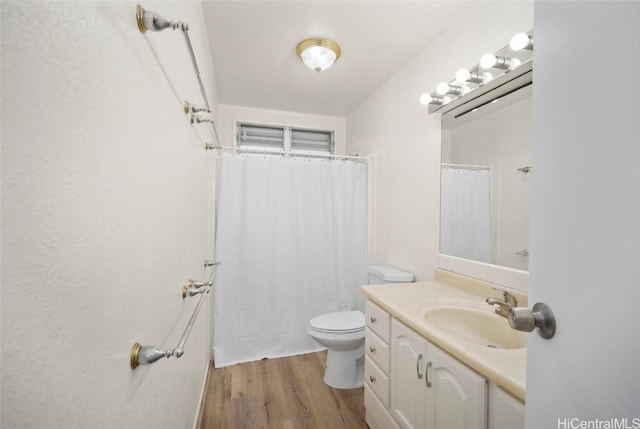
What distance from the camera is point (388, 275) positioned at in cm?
195

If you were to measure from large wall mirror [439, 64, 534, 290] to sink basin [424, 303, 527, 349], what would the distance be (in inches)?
7.9

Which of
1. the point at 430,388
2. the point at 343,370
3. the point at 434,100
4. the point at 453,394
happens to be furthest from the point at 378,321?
the point at 434,100

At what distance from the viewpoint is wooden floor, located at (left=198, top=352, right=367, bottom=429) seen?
1573 mm

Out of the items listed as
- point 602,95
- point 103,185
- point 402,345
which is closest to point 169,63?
point 103,185

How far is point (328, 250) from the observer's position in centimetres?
248

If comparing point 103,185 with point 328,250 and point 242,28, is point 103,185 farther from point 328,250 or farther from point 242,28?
point 328,250

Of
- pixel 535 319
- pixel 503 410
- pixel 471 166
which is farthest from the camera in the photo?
pixel 471 166

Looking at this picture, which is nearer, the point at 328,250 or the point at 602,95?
the point at 602,95

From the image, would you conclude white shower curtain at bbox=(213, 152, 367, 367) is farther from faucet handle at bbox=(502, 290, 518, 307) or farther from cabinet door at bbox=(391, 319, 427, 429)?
faucet handle at bbox=(502, 290, 518, 307)

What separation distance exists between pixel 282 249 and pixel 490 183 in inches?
65.0

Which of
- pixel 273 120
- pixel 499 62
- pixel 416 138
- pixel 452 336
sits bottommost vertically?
pixel 452 336

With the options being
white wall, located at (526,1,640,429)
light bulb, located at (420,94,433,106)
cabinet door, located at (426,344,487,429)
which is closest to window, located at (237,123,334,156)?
light bulb, located at (420,94,433,106)

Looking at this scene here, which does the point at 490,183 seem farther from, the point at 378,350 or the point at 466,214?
the point at 378,350

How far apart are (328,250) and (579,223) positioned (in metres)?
2.08
